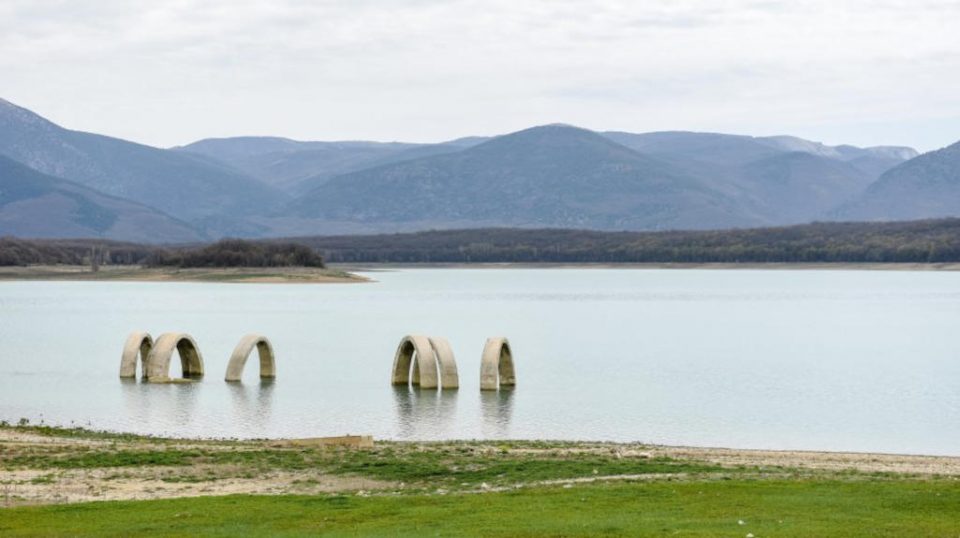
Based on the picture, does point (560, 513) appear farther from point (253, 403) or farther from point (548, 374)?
point (548, 374)

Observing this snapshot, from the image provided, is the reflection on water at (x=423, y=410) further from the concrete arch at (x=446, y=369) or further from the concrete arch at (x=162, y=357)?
Answer: the concrete arch at (x=162, y=357)

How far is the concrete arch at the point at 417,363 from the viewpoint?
38.8 metres

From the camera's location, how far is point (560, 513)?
16016 millimetres

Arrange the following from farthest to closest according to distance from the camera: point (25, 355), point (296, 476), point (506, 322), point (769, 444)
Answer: point (506, 322) < point (25, 355) < point (769, 444) < point (296, 476)

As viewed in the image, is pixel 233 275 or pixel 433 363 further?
pixel 233 275

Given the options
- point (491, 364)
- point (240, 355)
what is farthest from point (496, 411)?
point (240, 355)

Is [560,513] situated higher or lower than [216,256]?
lower

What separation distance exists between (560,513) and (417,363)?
23898mm

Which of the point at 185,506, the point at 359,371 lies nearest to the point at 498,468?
the point at 185,506

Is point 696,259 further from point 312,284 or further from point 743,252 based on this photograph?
point 312,284

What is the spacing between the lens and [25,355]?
52.2 metres

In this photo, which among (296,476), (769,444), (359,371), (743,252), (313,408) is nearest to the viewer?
(296,476)

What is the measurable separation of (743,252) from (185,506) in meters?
175

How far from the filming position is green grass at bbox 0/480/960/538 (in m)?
14.8
